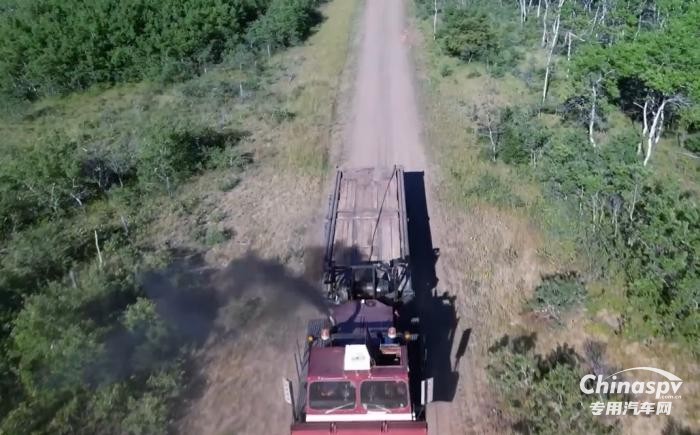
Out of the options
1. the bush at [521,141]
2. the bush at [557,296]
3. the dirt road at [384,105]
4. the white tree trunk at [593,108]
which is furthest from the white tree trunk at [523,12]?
the bush at [557,296]

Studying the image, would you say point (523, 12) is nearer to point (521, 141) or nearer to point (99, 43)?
point (521, 141)

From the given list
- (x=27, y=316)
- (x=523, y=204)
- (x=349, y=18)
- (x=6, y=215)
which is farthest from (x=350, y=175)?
(x=349, y=18)

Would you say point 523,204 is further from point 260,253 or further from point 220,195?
point 220,195

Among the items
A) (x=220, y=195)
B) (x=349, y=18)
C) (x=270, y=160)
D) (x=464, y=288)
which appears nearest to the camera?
(x=464, y=288)

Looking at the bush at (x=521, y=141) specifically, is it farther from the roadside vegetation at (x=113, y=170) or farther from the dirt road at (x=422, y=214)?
the roadside vegetation at (x=113, y=170)

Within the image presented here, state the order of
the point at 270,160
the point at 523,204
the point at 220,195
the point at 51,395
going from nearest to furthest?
the point at 51,395
the point at 523,204
the point at 220,195
the point at 270,160

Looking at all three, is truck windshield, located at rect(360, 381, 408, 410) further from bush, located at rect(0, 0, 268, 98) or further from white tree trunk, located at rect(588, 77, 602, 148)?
bush, located at rect(0, 0, 268, 98)
